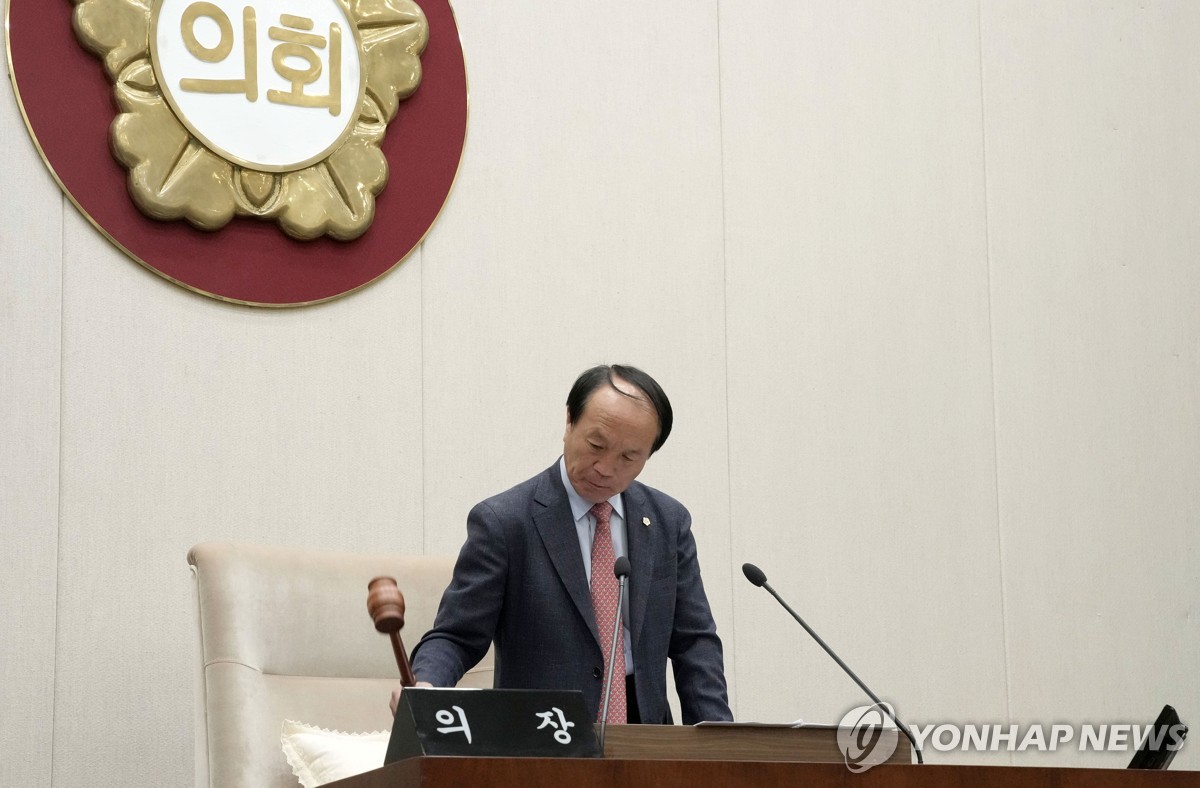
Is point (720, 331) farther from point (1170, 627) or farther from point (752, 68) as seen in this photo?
point (1170, 627)

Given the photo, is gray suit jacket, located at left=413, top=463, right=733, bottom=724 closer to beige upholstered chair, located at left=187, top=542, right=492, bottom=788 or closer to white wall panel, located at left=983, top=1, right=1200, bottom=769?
beige upholstered chair, located at left=187, top=542, right=492, bottom=788

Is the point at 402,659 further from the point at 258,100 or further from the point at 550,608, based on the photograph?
the point at 258,100

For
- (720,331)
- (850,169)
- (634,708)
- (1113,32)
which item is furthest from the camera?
(1113,32)

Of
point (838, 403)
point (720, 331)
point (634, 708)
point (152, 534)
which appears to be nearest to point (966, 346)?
point (838, 403)

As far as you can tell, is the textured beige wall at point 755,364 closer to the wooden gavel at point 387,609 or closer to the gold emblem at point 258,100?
the gold emblem at point 258,100

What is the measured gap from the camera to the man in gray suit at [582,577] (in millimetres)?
2775

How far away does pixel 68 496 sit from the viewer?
3127 mm

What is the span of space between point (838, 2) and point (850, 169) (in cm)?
49

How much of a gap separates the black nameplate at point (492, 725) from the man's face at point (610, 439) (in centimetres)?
99

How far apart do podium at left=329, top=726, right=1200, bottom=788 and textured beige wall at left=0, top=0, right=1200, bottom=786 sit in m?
1.55

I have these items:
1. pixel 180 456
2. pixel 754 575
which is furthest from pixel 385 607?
pixel 180 456

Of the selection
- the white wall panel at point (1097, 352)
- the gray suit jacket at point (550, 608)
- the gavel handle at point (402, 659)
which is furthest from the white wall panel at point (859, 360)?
the gavel handle at point (402, 659)

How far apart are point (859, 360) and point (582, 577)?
5.19ft

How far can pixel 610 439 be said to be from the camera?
109 inches
